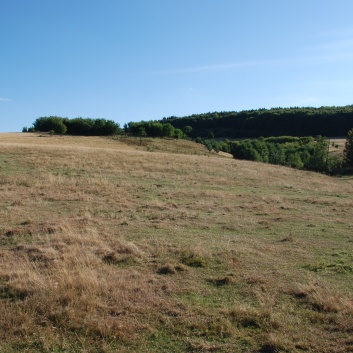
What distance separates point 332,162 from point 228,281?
73.8 metres

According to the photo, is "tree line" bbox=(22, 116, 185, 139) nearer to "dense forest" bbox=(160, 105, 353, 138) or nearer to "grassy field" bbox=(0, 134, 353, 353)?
"dense forest" bbox=(160, 105, 353, 138)

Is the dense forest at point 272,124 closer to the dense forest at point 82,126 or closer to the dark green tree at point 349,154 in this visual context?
the dense forest at point 82,126

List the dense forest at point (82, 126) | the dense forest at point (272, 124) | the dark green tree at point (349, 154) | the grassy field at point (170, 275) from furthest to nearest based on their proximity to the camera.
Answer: the dense forest at point (272, 124)
the dense forest at point (82, 126)
the dark green tree at point (349, 154)
the grassy field at point (170, 275)

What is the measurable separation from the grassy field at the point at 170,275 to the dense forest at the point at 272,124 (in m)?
114

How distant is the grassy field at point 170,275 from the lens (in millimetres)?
6395

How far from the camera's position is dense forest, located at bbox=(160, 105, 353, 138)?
442ft

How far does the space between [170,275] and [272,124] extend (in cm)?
14050

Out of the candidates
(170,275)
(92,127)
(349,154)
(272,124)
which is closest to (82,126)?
(92,127)

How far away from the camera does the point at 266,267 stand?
10.3 metres

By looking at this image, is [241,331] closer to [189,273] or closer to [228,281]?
[228,281]

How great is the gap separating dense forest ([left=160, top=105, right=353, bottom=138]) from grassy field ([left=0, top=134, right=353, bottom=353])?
374 ft

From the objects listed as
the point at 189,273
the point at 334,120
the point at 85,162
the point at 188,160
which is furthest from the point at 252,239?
the point at 334,120

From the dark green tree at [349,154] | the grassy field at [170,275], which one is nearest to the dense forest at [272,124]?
the dark green tree at [349,154]

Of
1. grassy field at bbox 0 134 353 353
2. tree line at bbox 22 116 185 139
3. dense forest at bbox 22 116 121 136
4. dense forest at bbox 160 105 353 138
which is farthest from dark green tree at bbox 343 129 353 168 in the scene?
dense forest at bbox 160 105 353 138
